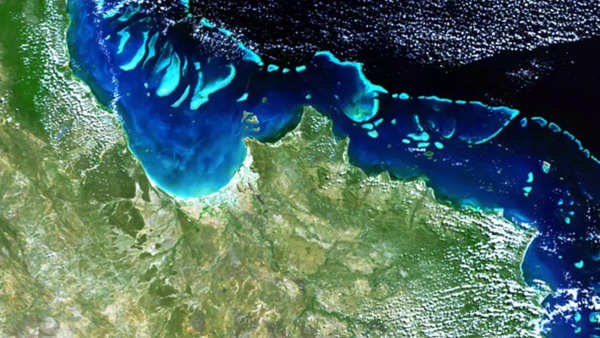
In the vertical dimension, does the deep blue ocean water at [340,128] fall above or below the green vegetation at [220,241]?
above

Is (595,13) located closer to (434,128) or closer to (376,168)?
(434,128)

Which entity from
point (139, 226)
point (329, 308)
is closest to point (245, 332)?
point (329, 308)

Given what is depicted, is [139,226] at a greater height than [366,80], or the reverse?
[366,80]

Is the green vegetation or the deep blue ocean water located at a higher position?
the deep blue ocean water

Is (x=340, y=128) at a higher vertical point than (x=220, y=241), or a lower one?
higher
